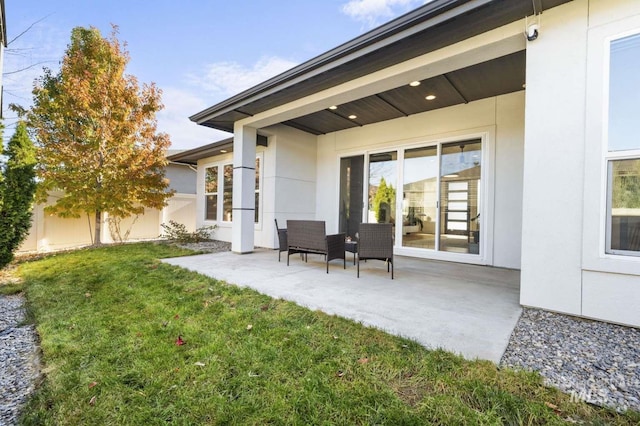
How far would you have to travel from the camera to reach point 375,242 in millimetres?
4465

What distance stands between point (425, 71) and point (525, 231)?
98.5 inches

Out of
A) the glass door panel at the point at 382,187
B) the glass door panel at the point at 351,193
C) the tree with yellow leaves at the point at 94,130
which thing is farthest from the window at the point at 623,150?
the tree with yellow leaves at the point at 94,130

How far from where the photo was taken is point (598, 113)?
2785 millimetres

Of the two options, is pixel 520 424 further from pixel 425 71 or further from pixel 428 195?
pixel 428 195

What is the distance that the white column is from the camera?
22.3 feet

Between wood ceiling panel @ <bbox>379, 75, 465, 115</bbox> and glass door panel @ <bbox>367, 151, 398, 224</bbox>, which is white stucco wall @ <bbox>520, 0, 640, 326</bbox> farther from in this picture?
glass door panel @ <bbox>367, 151, 398, 224</bbox>

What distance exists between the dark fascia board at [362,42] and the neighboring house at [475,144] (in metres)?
0.02

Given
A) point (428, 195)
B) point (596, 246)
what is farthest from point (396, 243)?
point (596, 246)

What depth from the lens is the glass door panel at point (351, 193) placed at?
7.77m

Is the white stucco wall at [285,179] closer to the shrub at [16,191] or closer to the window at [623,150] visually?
the shrub at [16,191]

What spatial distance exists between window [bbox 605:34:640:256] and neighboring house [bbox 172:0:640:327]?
12 mm

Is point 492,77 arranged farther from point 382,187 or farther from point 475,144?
point 382,187

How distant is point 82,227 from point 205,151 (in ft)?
14.7

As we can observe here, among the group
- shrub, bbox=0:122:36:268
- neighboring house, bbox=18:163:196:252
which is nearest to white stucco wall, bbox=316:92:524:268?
shrub, bbox=0:122:36:268
